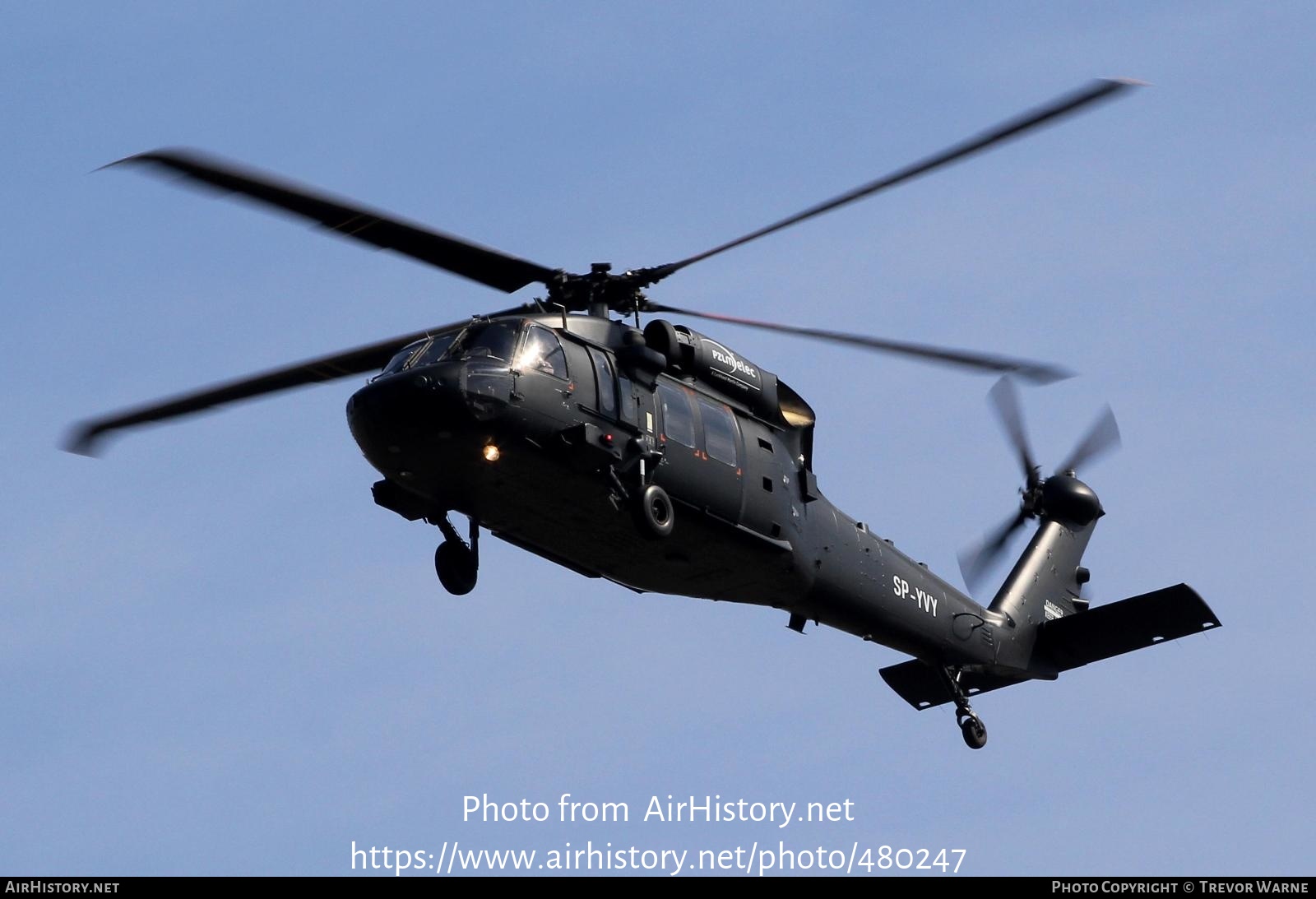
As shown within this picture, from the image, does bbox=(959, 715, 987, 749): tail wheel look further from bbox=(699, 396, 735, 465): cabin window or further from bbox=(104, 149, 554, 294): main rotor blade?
bbox=(104, 149, 554, 294): main rotor blade

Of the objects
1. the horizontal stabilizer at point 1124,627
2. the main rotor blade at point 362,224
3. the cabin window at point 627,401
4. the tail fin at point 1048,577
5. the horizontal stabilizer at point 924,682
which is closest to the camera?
the main rotor blade at point 362,224

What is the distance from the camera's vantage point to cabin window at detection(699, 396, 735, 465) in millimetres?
26766

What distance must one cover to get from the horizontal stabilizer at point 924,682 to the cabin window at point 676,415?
7499 mm

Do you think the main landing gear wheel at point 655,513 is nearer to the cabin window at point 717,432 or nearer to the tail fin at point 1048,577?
the cabin window at point 717,432

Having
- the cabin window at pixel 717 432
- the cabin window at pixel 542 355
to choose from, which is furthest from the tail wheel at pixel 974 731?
the cabin window at pixel 542 355

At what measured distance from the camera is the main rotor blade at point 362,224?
2150cm

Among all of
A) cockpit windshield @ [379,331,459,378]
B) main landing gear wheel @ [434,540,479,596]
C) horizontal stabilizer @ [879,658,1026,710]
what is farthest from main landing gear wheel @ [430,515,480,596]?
horizontal stabilizer @ [879,658,1026,710]

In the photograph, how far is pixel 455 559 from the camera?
85.6ft

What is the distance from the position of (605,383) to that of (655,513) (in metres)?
1.79

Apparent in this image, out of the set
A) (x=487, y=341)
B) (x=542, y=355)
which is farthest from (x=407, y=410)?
(x=542, y=355)
